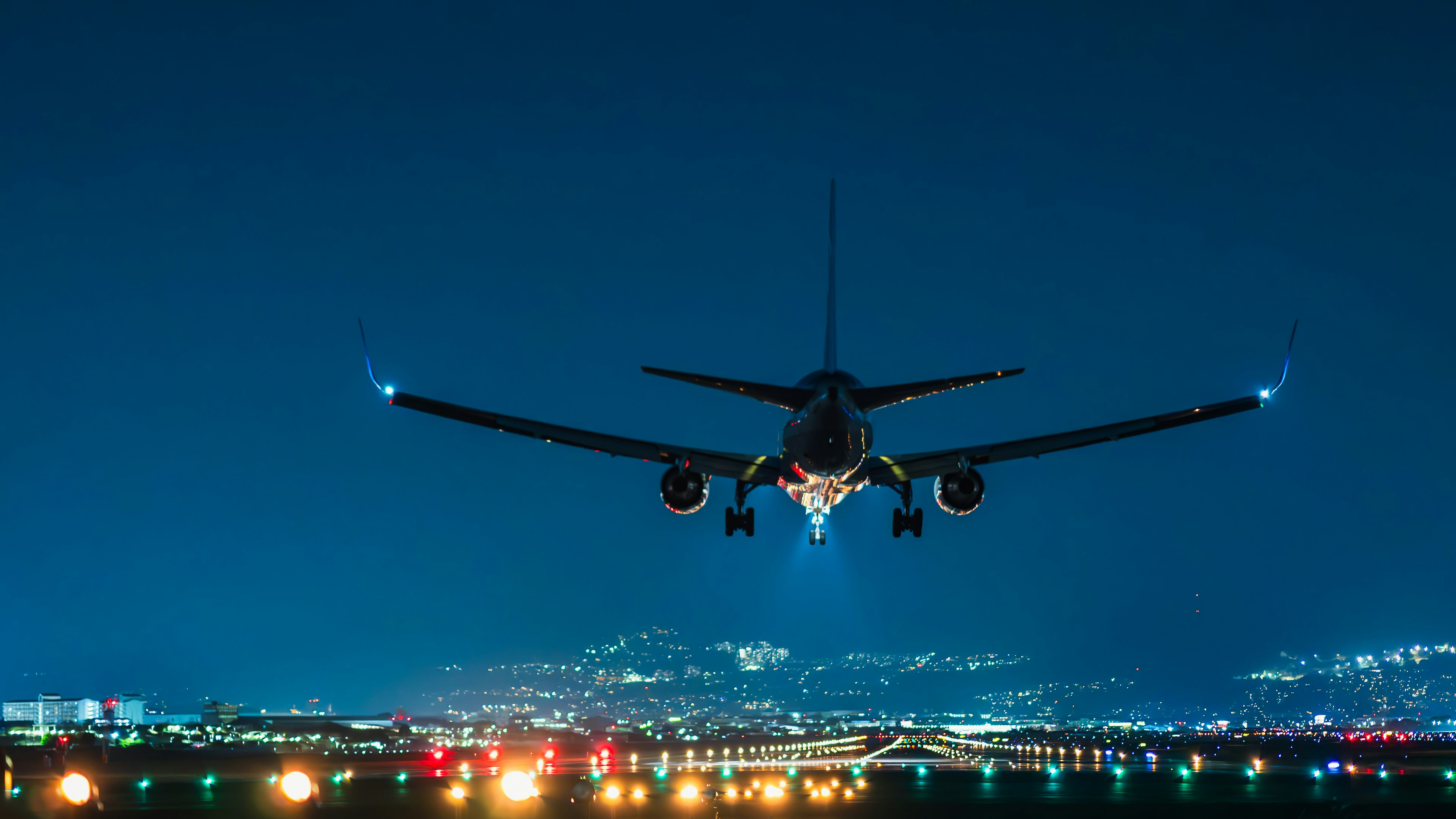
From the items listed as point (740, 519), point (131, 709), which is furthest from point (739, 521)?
point (131, 709)

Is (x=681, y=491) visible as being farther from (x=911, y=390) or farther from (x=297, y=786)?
(x=297, y=786)

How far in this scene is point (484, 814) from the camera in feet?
125

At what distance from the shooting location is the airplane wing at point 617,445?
40312 mm

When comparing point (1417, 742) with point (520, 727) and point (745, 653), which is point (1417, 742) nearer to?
point (745, 653)

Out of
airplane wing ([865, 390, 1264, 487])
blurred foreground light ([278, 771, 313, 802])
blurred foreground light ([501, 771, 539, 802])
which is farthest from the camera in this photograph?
airplane wing ([865, 390, 1264, 487])

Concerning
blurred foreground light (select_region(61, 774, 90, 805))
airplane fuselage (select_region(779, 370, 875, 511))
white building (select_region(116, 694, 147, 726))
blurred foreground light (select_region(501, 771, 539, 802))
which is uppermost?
white building (select_region(116, 694, 147, 726))

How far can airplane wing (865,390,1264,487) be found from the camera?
131 feet

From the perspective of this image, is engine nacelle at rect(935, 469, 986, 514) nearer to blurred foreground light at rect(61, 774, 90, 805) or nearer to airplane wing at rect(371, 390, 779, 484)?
airplane wing at rect(371, 390, 779, 484)

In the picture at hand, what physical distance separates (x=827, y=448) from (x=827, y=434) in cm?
45

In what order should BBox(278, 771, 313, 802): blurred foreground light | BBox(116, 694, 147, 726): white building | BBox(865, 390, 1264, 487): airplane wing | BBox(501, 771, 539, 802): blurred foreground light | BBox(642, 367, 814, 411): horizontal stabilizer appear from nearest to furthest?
BBox(278, 771, 313, 802): blurred foreground light, BBox(501, 771, 539, 802): blurred foreground light, BBox(642, 367, 814, 411): horizontal stabilizer, BBox(865, 390, 1264, 487): airplane wing, BBox(116, 694, 147, 726): white building

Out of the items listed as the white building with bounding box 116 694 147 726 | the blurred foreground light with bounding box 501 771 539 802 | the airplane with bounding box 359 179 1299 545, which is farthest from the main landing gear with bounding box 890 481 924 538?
the white building with bounding box 116 694 147 726

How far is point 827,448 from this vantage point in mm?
34562

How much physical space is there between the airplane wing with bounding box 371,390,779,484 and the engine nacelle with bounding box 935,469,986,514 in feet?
20.6

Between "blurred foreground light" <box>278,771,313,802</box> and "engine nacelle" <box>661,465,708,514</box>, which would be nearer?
"blurred foreground light" <box>278,771,313,802</box>
